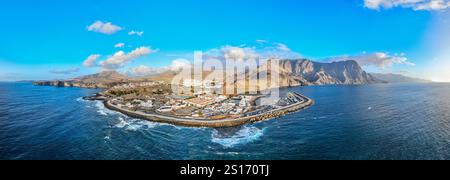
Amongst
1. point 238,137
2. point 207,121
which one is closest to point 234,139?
point 238,137

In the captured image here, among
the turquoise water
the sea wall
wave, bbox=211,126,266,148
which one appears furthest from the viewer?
the sea wall

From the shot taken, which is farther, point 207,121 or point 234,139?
point 207,121

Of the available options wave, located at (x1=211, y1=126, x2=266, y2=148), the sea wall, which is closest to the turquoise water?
wave, located at (x1=211, y1=126, x2=266, y2=148)

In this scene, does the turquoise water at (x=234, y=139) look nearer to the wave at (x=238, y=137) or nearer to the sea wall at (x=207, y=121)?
the wave at (x=238, y=137)

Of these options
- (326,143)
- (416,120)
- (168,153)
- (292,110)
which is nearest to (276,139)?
(326,143)

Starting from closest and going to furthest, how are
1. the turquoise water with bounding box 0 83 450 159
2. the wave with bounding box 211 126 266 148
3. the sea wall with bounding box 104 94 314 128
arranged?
the turquoise water with bounding box 0 83 450 159 < the wave with bounding box 211 126 266 148 < the sea wall with bounding box 104 94 314 128

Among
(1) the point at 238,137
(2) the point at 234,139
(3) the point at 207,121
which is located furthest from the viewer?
(3) the point at 207,121

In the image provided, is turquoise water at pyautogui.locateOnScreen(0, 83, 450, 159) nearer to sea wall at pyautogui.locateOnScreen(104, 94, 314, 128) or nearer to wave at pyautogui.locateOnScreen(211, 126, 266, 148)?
wave at pyautogui.locateOnScreen(211, 126, 266, 148)

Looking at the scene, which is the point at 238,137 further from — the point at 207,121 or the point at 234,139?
the point at 207,121
